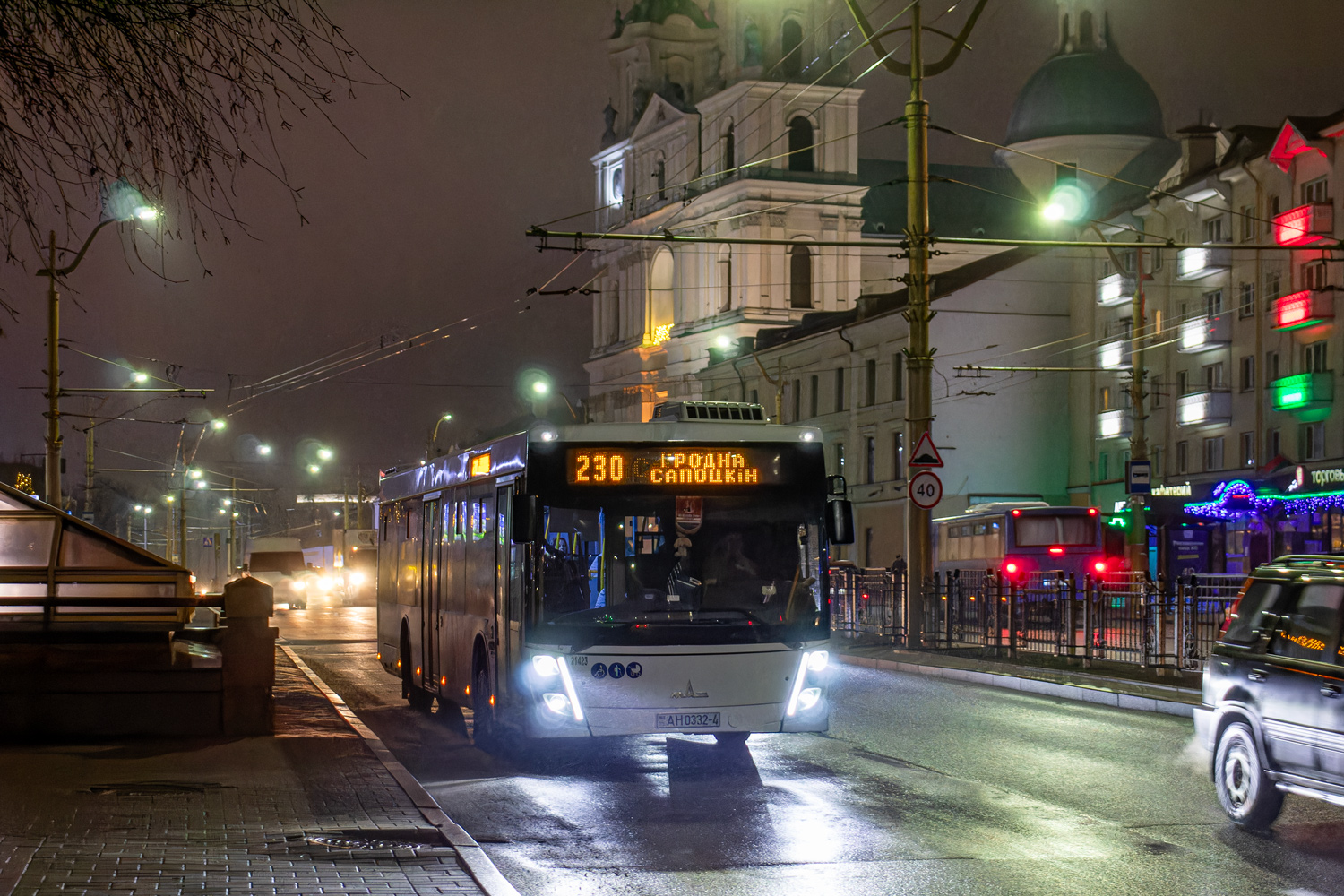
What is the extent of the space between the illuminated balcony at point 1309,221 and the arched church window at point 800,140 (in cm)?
4693

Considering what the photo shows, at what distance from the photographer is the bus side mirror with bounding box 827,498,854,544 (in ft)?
41.7

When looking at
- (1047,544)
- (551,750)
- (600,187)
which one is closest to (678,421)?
(551,750)

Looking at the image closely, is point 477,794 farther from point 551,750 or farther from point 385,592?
point 385,592

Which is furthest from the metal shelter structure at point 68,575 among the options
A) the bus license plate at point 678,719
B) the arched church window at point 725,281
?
the arched church window at point 725,281

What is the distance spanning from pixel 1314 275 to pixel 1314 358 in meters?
2.62

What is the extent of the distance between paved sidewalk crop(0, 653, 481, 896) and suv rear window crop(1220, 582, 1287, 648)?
505cm

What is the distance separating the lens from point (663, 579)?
40.5 feet

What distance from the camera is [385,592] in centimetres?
2041

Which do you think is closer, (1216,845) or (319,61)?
(319,61)

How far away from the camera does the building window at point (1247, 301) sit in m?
50.7

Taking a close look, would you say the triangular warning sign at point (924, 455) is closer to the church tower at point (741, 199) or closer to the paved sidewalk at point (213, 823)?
the paved sidewalk at point (213, 823)

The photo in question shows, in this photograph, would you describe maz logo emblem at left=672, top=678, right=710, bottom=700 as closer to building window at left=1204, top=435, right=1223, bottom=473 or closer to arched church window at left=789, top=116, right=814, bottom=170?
building window at left=1204, top=435, right=1223, bottom=473

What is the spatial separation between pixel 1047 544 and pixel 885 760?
35.5 metres

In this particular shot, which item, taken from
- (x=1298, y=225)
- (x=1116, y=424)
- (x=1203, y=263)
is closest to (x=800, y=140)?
(x=1116, y=424)
